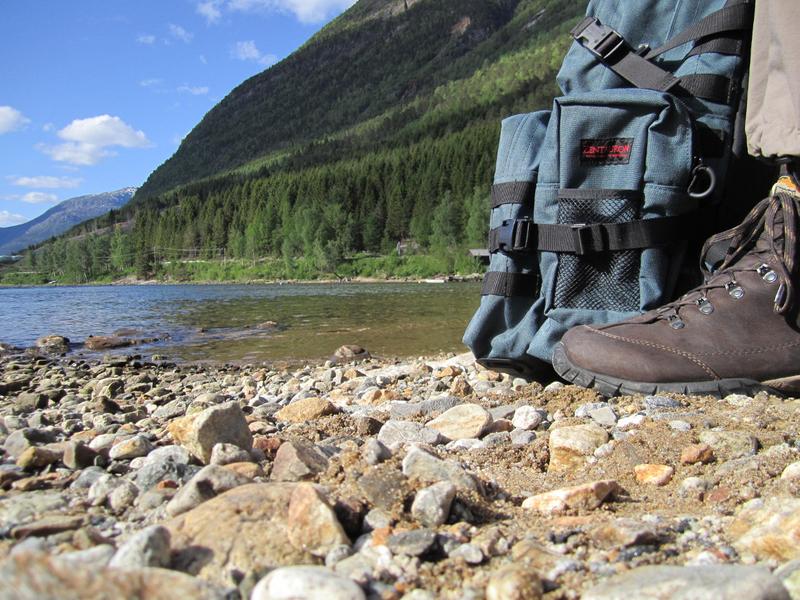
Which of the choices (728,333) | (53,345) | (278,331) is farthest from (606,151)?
(53,345)

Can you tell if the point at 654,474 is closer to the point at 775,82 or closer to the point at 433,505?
the point at 433,505

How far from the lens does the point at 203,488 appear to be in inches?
56.6

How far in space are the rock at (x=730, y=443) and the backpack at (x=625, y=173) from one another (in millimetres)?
1066

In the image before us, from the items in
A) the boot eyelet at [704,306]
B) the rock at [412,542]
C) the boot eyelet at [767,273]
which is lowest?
the rock at [412,542]

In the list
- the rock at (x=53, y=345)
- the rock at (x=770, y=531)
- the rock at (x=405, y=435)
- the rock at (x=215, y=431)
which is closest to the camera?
the rock at (x=770, y=531)

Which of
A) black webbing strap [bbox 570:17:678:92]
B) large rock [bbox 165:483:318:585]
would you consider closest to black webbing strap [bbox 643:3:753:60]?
black webbing strap [bbox 570:17:678:92]

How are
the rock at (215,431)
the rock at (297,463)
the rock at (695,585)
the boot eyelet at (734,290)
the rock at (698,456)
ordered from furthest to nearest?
the boot eyelet at (734,290), the rock at (215,431), the rock at (698,456), the rock at (297,463), the rock at (695,585)

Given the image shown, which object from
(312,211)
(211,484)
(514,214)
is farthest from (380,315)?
(312,211)

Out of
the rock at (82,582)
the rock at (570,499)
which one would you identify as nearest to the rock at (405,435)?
the rock at (570,499)

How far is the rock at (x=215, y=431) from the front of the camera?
192cm

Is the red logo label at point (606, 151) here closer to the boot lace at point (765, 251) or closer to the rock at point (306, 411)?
the boot lace at point (765, 251)

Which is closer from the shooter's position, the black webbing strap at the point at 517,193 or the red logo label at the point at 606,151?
the red logo label at the point at 606,151

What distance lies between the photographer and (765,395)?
2.39 m

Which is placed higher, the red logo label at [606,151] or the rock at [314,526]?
the red logo label at [606,151]
